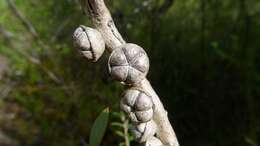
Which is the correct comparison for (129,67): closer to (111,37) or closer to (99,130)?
(111,37)

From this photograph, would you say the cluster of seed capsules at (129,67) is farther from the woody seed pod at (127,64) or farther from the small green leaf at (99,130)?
the small green leaf at (99,130)

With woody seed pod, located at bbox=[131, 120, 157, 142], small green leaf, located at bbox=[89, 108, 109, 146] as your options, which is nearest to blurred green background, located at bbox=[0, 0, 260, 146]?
small green leaf, located at bbox=[89, 108, 109, 146]

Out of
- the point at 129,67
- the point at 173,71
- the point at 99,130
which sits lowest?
the point at 173,71

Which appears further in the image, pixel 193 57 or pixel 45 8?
pixel 45 8

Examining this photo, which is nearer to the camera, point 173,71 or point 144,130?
point 144,130

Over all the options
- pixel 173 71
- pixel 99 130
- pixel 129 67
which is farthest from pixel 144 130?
pixel 173 71

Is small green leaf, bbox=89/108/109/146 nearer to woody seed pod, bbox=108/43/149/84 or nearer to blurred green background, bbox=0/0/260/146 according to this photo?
woody seed pod, bbox=108/43/149/84

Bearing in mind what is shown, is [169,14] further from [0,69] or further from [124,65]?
[124,65]

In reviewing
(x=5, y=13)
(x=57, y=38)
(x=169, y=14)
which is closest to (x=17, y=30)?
(x=5, y=13)
